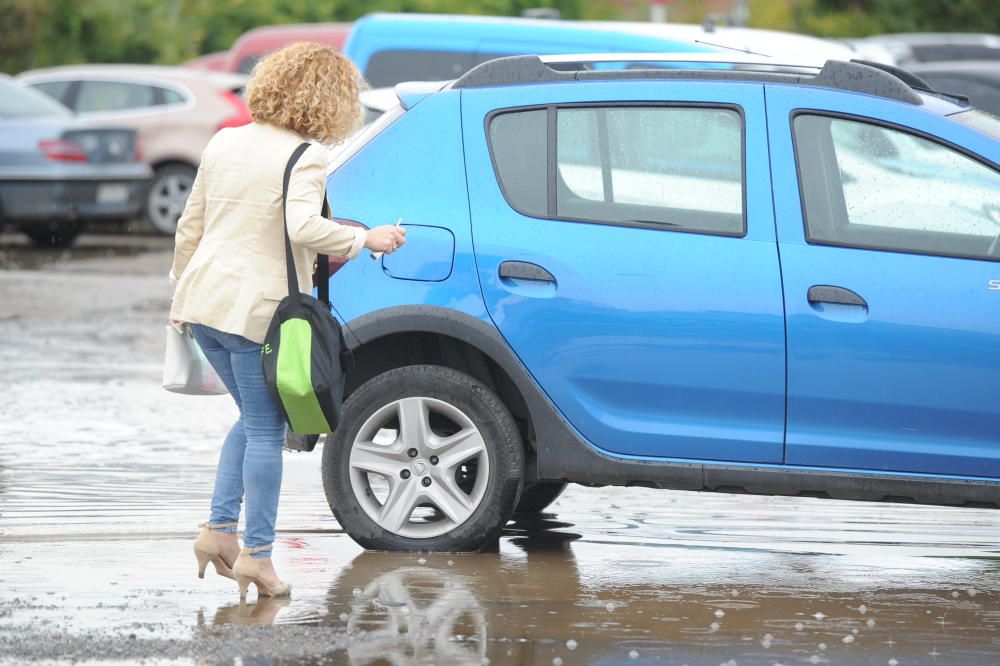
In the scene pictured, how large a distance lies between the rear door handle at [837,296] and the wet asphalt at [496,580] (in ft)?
3.10

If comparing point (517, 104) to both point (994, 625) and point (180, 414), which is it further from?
point (180, 414)

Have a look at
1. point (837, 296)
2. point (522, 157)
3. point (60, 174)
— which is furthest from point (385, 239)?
point (60, 174)

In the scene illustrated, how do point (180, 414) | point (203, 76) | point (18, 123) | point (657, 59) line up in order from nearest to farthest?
point (657, 59)
point (180, 414)
point (18, 123)
point (203, 76)

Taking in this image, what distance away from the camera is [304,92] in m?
5.72

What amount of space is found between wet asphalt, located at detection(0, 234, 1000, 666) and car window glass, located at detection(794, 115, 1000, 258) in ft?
3.78

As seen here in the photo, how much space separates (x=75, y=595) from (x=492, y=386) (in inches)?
64.5

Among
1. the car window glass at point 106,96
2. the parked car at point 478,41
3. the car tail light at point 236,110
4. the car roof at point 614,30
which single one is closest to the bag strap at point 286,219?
the car roof at point 614,30

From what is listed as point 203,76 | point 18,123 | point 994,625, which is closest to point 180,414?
point 994,625

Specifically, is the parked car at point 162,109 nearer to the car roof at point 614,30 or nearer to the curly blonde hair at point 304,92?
the car roof at point 614,30

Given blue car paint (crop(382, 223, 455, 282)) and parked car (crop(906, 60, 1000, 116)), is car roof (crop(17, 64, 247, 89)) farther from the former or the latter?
blue car paint (crop(382, 223, 455, 282))

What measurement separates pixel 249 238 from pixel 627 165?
142cm

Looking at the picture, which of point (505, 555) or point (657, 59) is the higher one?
point (657, 59)

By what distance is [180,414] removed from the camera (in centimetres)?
980

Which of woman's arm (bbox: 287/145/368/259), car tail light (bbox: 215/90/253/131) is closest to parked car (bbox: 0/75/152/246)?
car tail light (bbox: 215/90/253/131)
